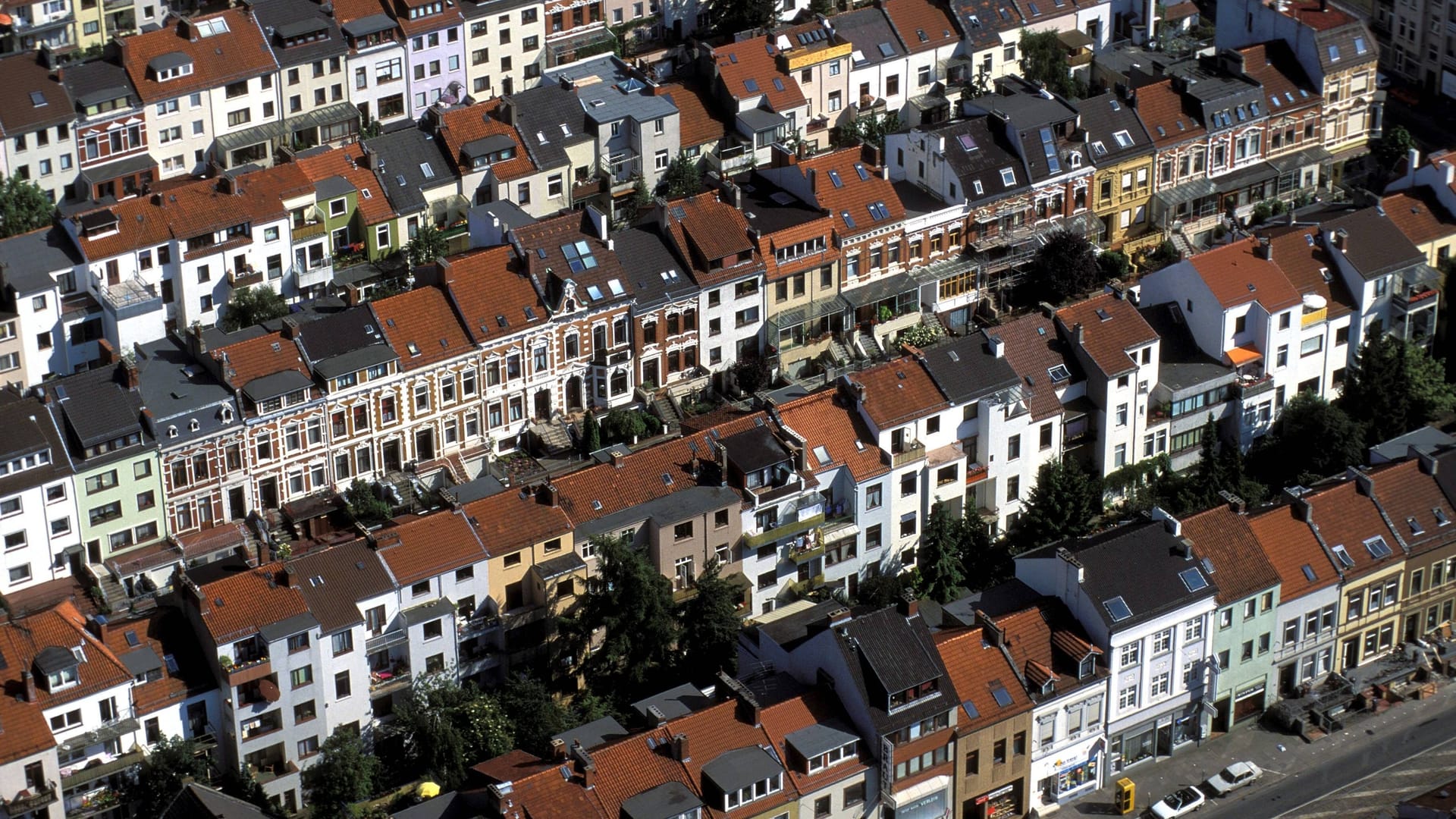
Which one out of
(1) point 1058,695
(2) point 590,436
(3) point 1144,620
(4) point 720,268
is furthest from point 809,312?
(1) point 1058,695

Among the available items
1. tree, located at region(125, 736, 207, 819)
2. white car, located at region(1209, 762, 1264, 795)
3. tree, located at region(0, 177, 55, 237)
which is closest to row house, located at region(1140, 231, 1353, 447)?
white car, located at region(1209, 762, 1264, 795)

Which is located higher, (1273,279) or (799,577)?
(1273,279)

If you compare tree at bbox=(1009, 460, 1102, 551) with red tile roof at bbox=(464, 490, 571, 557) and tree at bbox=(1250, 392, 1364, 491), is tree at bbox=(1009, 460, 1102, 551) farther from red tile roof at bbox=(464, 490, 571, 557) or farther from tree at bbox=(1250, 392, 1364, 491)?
red tile roof at bbox=(464, 490, 571, 557)

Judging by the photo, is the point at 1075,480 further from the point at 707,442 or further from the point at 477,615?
the point at 477,615

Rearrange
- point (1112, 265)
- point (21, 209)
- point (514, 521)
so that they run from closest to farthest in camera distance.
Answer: point (514, 521)
point (21, 209)
point (1112, 265)

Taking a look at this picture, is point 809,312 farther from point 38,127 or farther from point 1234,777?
point 38,127

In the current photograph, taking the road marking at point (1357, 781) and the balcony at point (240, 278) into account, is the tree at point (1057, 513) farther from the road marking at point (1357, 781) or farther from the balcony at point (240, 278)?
the balcony at point (240, 278)

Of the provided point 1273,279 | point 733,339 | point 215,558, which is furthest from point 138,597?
point 1273,279
